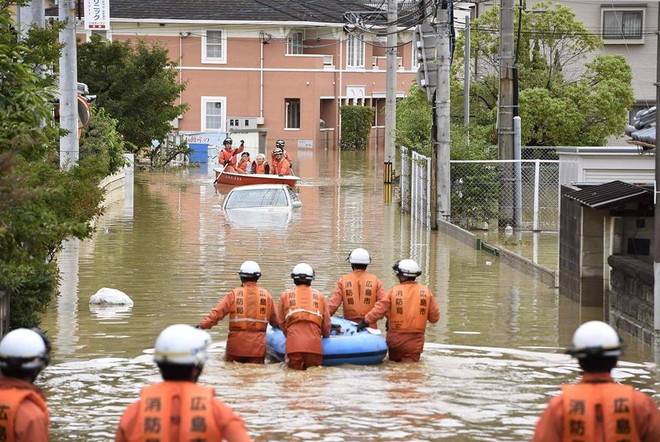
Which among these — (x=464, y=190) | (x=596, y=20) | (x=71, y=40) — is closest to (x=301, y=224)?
(x=464, y=190)

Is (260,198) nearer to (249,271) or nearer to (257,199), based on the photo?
(257,199)

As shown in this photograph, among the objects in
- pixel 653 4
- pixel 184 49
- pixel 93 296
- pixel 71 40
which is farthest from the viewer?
pixel 184 49

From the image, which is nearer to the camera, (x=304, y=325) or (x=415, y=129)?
(x=304, y=325)

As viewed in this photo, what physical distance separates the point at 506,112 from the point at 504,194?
184 centimetres

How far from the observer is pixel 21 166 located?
12.3m

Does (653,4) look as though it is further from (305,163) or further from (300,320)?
(300,320)

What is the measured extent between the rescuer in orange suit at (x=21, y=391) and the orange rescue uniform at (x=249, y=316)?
7147 millimetres

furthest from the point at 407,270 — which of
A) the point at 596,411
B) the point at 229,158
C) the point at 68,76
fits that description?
the point at 229,158

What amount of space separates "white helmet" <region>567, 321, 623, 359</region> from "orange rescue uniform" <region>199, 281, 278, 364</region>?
25.5 ft

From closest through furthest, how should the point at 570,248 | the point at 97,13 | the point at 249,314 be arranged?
the point at 249,314, the point at 570,248, the point at 97,13

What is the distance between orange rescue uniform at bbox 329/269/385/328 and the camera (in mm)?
15273

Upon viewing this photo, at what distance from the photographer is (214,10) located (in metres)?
68.4

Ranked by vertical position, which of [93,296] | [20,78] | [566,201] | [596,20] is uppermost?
[596,20]

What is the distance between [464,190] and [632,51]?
16.3m
